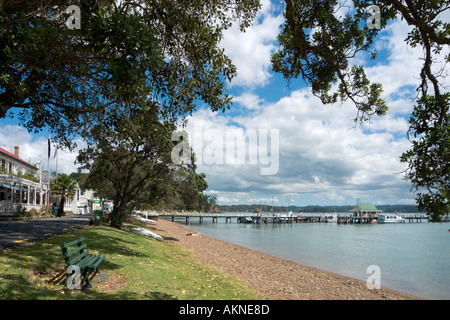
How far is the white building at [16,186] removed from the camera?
2508cm

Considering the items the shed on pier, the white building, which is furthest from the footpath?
the shed on pier

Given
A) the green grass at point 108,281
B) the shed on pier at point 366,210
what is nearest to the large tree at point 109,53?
the green grass at point 108,281

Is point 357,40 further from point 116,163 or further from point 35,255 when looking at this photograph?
point 116,163

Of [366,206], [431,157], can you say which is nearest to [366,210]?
[366,206]

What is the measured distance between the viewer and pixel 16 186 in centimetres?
2800

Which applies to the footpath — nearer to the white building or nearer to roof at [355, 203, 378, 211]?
the white building

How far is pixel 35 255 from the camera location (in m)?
7.73

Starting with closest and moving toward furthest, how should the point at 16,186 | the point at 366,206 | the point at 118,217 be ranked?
1. the point at 118,217
2. the point at 16,186
3. the point at 366,206

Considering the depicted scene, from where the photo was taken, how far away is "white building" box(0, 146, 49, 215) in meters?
25.1

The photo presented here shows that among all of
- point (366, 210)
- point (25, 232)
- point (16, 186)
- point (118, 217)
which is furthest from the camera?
point (366, 210)

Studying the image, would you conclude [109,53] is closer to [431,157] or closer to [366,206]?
[431,157]

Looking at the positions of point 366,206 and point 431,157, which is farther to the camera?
point 366,206
